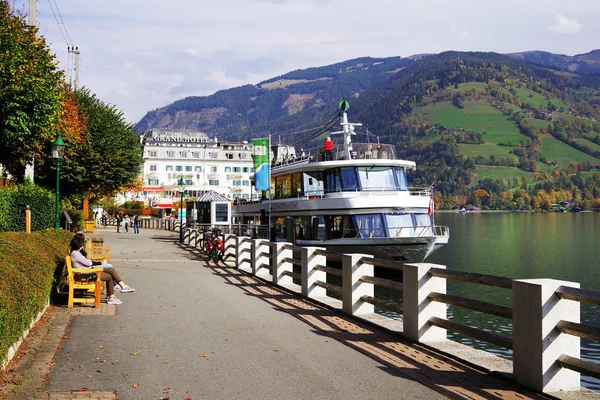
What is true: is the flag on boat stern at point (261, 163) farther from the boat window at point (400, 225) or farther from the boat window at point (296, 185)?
the boat window at point (400, 225)

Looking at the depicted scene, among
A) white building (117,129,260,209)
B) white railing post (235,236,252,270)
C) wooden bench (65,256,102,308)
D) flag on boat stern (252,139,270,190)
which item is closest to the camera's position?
wooden bench (65,256,102,308)

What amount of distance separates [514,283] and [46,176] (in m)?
43.6

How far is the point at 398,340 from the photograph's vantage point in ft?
34.3

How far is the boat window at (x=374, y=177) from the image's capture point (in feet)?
115

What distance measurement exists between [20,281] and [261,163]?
27.2m

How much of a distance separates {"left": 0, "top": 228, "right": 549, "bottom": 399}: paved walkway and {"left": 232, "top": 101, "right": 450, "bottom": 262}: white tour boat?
742 inches

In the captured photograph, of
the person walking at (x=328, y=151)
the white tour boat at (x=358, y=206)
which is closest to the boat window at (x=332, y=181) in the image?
the white tour boat at (x=358, y=206)

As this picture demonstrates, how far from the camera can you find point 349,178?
35.1m

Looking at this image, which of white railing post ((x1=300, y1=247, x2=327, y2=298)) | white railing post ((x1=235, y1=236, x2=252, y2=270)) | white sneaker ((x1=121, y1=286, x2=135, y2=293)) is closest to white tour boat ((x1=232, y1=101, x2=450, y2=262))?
white railing post ((x1=235, y1=236, x2=252, y2=270))

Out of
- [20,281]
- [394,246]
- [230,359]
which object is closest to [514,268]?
[394,246]

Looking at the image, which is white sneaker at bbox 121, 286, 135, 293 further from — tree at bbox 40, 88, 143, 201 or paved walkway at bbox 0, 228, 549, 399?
tree at bbox 40, 88, 143, 201

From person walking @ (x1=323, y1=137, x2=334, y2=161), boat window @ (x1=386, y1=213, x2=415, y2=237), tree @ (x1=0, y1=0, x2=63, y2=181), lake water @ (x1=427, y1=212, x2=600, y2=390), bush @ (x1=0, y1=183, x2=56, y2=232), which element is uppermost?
tree @ (x1=0, y1=0, x2=63, y2=181)

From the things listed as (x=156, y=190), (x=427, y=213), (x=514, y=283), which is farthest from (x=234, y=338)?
(x=156, y=190)

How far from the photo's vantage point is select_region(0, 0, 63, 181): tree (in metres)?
28.8
